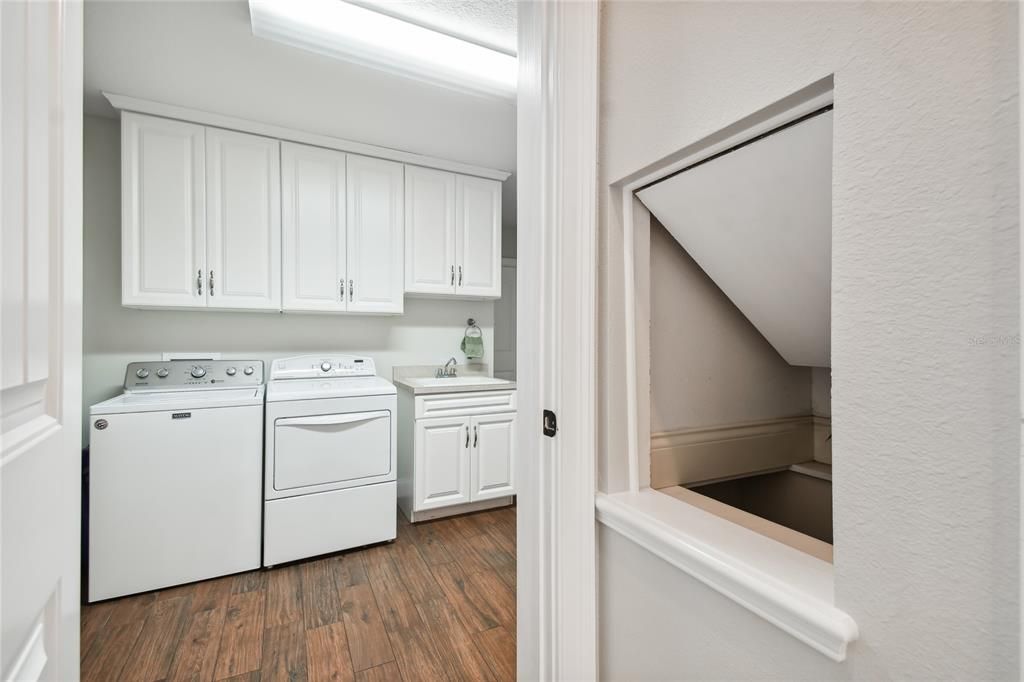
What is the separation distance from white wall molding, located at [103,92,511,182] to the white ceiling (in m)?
1.23

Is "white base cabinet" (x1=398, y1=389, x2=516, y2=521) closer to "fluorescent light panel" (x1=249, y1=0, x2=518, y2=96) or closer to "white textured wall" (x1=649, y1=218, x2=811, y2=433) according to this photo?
"fluorescent light panel" (x1=249, y1=0, x2=518, y2=96)

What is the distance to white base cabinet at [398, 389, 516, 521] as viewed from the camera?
8.89ft

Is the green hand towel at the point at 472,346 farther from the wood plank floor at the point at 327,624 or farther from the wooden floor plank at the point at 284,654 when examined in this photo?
the wooden floor plank at the point at 284,654

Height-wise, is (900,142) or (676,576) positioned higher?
(900,142)

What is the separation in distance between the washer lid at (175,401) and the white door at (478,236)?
152cm

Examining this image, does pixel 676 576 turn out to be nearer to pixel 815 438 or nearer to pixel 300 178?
pixel 815 438

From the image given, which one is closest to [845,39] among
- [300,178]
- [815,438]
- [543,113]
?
[543,113]

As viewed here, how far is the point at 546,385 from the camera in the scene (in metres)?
0.94

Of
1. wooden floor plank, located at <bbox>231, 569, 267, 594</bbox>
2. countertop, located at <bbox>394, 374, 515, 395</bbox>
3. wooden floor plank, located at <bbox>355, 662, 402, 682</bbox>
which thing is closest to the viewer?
wooden floor plank, located at <bbox>355, 662, 402, 682</bbox>

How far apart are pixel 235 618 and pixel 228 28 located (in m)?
2.40

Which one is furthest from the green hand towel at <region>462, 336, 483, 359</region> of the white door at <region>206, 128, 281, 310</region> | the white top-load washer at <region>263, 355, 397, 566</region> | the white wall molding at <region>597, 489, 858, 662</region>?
the white wall molding at <region>597, 489, 858, 662</region>

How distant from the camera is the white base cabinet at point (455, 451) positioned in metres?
2.71

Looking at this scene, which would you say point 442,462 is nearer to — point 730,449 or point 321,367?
point 321,367

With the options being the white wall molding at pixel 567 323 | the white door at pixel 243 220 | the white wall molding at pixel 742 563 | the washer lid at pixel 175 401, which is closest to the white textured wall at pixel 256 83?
the white door at pixel 243 220
